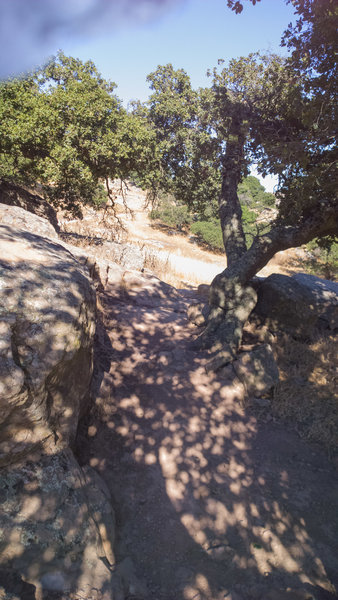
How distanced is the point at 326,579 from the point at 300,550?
1.01 feet

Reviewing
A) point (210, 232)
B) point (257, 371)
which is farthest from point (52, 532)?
point (210, 232)

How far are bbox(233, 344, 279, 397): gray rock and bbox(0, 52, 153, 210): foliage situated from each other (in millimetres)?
6638

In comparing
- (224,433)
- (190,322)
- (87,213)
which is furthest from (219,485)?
(87,213)

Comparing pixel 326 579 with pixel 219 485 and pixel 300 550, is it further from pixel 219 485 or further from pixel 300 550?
pixel 219 485

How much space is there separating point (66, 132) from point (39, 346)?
7868mm

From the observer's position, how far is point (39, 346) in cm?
301

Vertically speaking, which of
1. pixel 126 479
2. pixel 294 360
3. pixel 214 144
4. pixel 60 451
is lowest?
pixel 126 479

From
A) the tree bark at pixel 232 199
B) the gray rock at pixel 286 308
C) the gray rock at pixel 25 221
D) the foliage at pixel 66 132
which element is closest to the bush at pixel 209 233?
the foliage at pixel 66 132

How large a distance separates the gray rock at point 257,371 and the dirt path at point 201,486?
30 centimetres

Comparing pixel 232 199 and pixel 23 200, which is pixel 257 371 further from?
pixel 23 200

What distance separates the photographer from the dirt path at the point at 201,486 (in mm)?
3076

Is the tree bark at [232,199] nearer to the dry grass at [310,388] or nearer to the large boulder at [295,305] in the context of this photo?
the large boulder at [295,305]

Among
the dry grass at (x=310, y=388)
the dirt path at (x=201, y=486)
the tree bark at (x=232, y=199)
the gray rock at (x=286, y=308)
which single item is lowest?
the dirt path at (x=201, y=486)

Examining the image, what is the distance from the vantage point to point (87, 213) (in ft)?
72.2
